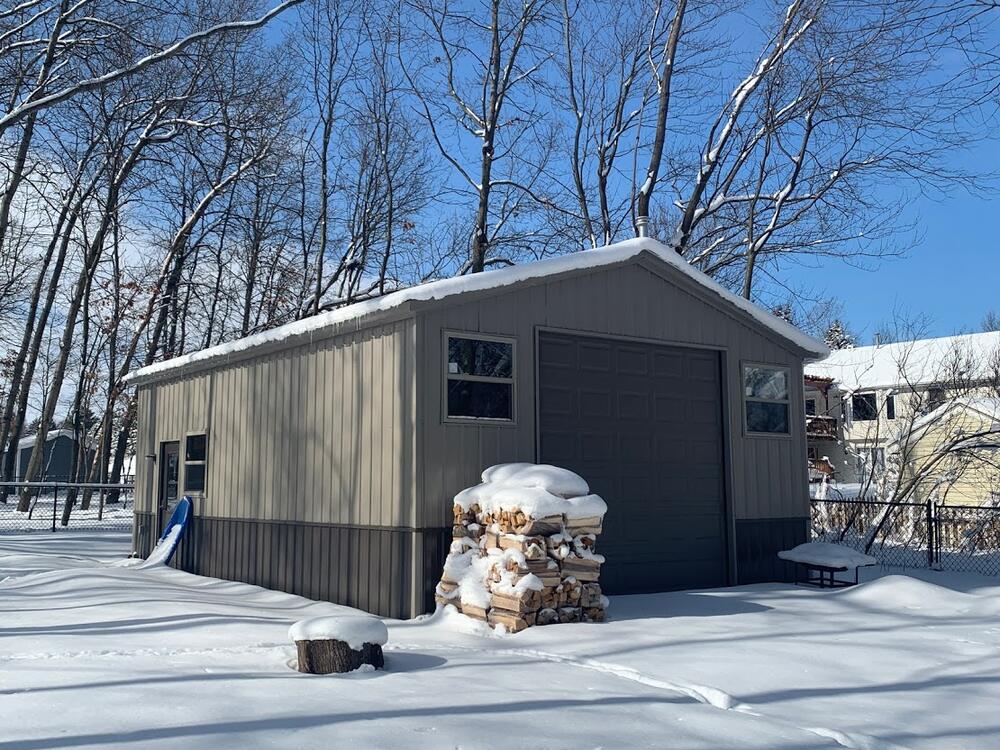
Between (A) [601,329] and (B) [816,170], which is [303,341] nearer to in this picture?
(A) [601,329]

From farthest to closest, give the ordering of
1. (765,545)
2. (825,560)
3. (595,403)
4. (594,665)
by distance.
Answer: (765,545), (825,560), (595,403), (594,665)

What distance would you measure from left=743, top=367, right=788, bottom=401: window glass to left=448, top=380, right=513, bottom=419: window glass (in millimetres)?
3665

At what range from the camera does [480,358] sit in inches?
366

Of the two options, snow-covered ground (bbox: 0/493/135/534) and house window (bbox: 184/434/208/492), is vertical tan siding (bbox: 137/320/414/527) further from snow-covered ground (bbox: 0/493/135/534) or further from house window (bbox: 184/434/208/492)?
snow-covered ground (bbox: 0/493/135/534)

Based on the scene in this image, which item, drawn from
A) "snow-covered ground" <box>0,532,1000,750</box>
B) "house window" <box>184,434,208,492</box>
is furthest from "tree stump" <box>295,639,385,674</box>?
"house window" <box>184,434,208,492</box>

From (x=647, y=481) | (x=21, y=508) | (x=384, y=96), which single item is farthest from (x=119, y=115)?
(x=647, y=481)

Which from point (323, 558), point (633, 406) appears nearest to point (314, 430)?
point (323, 558)

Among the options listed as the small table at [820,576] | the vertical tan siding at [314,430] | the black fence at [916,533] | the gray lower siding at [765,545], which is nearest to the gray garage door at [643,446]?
the gray lower siding at [765,545]

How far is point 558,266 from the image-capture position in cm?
975

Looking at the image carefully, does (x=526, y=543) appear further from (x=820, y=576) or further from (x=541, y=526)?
(x=820, y=576)

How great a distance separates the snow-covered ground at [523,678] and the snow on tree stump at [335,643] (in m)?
0.14

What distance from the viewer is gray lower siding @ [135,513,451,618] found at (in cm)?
873

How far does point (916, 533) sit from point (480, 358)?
34.6 ft

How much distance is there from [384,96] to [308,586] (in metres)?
16.0
